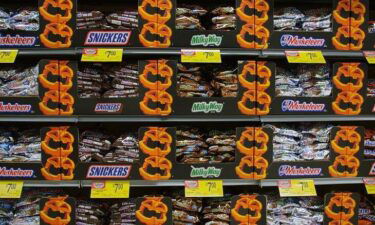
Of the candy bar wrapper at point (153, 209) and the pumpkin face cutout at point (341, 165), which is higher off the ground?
the pumpkin face cutout at point (341, 165)

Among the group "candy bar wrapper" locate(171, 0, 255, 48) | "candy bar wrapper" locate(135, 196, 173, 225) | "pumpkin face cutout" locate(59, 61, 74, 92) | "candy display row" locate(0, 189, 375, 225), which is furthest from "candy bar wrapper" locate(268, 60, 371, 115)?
"pumpkin face cutout" locate(59, 61, 74, 92)

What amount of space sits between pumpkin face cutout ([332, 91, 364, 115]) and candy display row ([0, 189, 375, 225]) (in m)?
0.48

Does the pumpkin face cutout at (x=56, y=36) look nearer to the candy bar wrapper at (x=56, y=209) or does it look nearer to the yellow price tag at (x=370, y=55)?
the candy bar wrapper at (x=56, y=209)

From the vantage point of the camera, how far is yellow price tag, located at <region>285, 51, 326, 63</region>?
2266mm

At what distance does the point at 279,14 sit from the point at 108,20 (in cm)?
105

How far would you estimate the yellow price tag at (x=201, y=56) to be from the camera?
7.28 feet

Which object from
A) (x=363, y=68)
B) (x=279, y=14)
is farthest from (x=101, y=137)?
(x=363, y=68)

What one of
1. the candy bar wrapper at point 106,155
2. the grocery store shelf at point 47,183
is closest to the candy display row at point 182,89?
the candy bar wrapper at point 106,155

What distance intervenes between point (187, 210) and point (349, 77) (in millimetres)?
1228

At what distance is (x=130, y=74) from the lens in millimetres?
2383

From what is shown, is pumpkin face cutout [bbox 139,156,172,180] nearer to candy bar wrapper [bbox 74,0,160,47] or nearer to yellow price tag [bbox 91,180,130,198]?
yellow price tag [bbox 91,180,130,198]

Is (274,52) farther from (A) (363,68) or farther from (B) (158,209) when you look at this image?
(B) (158,209)

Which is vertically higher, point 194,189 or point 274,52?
point 274,52

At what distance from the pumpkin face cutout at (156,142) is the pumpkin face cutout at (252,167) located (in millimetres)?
429
